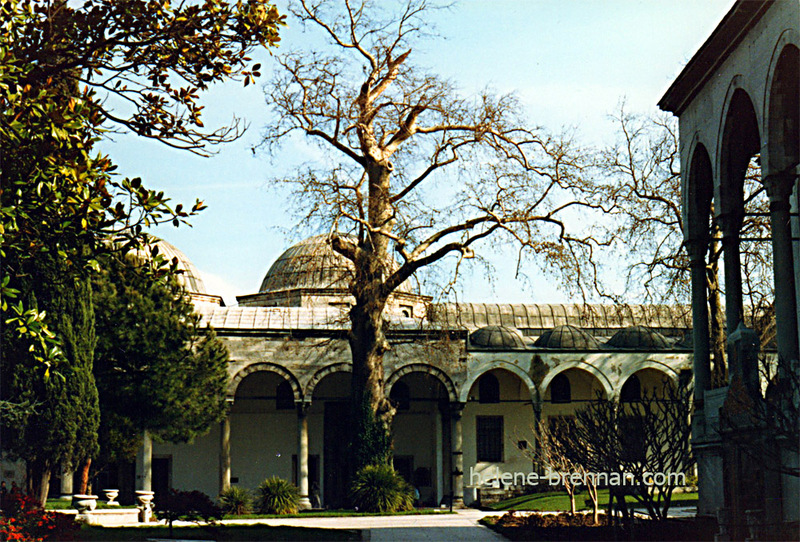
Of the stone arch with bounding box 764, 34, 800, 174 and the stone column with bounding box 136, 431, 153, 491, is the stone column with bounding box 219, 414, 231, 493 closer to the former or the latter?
the stone column with bounding box 136, 431, 153, 491

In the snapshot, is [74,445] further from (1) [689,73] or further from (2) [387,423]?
(1) [689,73]

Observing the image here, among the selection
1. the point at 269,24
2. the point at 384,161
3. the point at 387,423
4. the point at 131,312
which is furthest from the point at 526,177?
the point at 269,24

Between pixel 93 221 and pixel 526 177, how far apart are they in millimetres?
14426

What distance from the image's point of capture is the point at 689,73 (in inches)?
578

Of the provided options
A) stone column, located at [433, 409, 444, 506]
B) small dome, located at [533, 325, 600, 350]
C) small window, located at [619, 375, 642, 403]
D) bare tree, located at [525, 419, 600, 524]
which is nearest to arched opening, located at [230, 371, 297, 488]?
stone column, located at [433, 409, 444, 506]

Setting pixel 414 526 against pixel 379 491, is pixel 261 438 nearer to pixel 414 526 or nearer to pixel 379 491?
pixel 379 491

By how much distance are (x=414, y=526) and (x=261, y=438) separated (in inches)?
590

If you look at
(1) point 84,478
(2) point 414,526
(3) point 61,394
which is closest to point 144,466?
(1) point 84,478

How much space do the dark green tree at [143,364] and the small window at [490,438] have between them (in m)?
11.2

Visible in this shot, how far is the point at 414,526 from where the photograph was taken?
18781 millimetres

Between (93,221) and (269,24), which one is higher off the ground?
(269,24)

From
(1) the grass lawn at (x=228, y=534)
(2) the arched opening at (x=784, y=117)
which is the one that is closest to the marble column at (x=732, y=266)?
(2) the arched opening at (x=784, y=117)

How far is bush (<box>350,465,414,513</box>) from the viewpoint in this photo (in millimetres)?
22766

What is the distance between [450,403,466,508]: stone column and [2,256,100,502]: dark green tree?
12.4 meters
